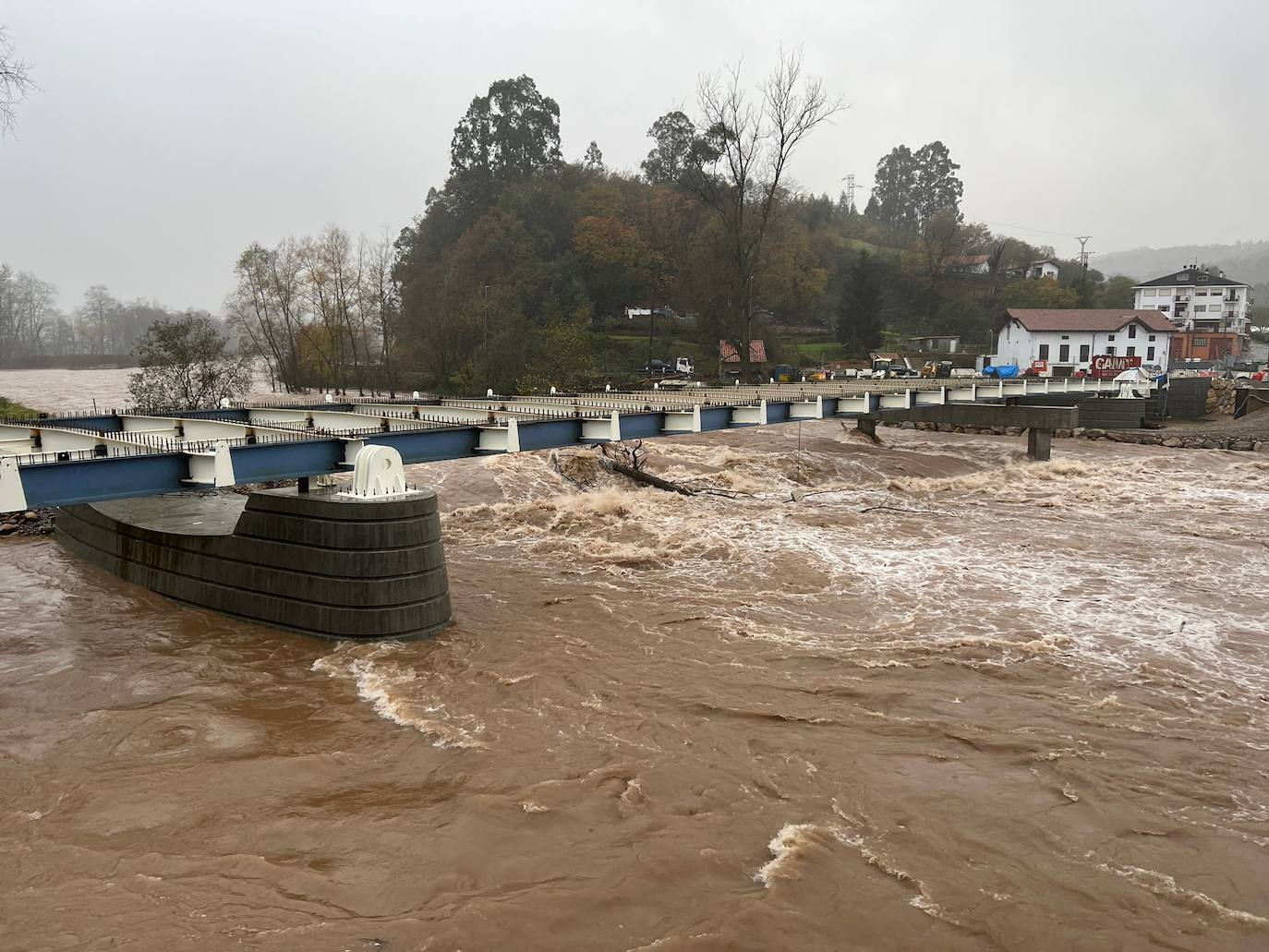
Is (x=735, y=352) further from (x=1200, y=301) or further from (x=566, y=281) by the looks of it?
(x=1200, y=301)

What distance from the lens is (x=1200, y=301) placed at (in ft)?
286

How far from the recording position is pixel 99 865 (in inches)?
318

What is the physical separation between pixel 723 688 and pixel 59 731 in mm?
9271

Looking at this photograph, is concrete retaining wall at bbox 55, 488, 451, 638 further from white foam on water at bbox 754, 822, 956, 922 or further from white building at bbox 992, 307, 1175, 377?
white building at bbox 992, 307, 1175, 377

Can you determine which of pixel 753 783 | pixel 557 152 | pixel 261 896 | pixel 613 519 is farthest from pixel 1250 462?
pixel 557 152

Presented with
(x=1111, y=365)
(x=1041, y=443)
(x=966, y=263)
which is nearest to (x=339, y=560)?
(x=1041, y=443)

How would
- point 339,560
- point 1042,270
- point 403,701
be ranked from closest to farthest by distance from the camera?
point 403,701
point 339,560
point 1042,270

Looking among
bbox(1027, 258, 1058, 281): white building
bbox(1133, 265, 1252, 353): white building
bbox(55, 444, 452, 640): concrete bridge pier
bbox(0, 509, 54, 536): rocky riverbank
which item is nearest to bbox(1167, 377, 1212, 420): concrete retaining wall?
bbox(1027, 258, 1058, 281): white building

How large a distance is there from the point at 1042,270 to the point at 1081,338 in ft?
105

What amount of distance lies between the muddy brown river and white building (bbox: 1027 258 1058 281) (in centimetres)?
8268

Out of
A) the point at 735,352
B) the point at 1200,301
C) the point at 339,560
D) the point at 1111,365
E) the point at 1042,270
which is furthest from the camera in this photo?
the point at 1042,270

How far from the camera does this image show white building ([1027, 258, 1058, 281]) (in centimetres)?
9098

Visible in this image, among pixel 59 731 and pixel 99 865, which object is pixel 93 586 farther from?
pixel 99 865

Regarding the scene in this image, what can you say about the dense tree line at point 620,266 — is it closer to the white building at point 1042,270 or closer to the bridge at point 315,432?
the white building at point 1042,270
